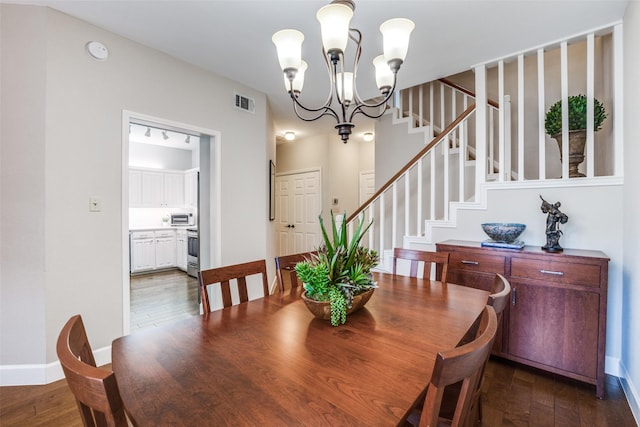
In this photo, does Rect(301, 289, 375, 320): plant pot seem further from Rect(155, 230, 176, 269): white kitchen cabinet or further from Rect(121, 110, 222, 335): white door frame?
Rect(155, 230, 176, 269): white kitchen cabinet

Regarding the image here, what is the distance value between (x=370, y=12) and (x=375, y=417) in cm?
241

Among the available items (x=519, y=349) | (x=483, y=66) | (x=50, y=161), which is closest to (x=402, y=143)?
(x=483, y=66)

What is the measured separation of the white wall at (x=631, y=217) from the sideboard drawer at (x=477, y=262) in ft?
2.37

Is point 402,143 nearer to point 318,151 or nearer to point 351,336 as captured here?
point 318,151

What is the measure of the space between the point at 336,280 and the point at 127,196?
2152 millimetres

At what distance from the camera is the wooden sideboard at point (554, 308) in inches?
75.9

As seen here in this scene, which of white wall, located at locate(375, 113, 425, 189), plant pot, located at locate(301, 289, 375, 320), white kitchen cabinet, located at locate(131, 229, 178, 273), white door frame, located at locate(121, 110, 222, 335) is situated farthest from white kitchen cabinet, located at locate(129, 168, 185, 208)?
plant pot, located at locate(301, 289, 375, 320)

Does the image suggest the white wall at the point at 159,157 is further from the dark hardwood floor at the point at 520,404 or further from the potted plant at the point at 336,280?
the potted plant at the point at 336,280

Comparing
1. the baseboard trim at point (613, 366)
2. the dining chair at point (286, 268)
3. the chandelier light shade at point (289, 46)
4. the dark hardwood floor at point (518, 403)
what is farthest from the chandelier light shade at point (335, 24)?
the baseboard trim at point (613, 366)

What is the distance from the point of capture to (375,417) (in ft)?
2.28

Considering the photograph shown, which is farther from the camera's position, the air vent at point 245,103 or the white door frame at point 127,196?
the air vent at point 245,103

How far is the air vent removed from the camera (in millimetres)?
3359

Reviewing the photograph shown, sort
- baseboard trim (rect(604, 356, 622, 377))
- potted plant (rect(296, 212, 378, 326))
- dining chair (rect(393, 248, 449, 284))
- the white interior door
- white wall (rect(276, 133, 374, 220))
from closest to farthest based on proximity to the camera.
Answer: potted plant (rect(296, 212, 378, 326)) → dining chair (rect(393, 248, 449, 284)) → baseboard trim (rect(604, 356, 622, 377)) → white wall (rect(276, 133, 374, 220)) → the white interior door

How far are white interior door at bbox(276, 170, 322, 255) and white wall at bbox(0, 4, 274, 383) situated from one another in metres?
3.41
